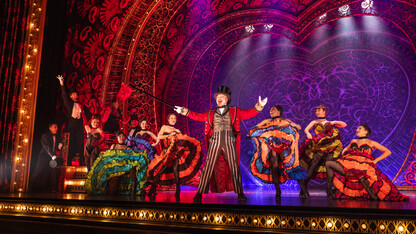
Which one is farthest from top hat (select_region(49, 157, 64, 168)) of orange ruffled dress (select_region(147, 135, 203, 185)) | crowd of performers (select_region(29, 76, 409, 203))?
orange ruffled dress (select_region(147, 135, 203, 185))

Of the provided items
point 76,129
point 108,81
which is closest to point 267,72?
point 108,81

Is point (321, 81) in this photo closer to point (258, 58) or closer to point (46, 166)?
point (258, 58)

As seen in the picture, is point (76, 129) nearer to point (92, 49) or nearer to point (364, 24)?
point (92, 49)

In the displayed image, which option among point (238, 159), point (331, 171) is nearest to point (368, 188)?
point (331, 171)

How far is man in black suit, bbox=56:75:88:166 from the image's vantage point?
274 inches

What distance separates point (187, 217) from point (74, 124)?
430 cm

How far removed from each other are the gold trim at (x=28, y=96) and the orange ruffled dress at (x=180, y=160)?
2.85m

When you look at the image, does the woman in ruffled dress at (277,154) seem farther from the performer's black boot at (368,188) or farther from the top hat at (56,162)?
A: the top hat at (56,162)

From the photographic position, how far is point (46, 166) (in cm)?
681

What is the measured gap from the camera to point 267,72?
7.68 m

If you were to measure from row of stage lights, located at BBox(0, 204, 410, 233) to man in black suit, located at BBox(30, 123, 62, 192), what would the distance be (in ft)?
6.38

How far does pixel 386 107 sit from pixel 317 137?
218cm

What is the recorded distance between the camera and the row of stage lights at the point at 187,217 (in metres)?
3.08

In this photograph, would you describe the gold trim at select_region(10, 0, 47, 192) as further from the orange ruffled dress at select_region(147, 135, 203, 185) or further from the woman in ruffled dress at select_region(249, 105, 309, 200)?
the woman in ruffled dress at select_region(249, 105, 309, 200)
